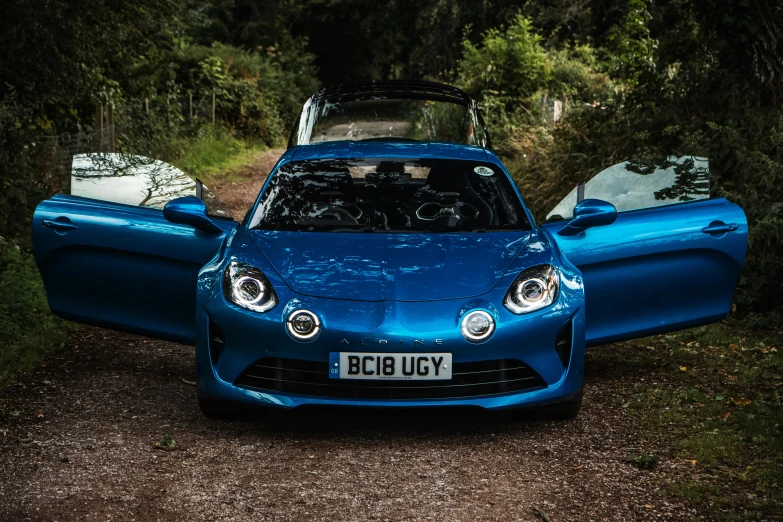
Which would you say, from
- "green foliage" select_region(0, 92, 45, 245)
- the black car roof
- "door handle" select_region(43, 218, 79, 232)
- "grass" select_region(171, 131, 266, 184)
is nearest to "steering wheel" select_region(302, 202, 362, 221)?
"door handle" select_region(43, 218, 79, 232)

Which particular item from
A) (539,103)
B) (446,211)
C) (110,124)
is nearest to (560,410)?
(446,211)

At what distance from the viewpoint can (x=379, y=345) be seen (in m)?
5.05

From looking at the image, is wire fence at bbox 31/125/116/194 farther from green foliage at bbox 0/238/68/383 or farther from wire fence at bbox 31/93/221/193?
green foliage at bbox 0/238/68/383

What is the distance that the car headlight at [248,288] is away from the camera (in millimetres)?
5285

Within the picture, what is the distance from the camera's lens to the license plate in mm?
5059

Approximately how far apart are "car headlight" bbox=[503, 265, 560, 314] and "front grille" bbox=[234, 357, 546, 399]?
27cm

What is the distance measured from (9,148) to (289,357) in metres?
6.21

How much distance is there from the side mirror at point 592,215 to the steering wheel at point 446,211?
1.97 feet

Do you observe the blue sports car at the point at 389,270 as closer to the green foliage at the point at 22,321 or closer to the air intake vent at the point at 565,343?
the air intake vent at the point at 565,343

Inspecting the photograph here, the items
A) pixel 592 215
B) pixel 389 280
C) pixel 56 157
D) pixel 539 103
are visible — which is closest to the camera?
pixel 389 280

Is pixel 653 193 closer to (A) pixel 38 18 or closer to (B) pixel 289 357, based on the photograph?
(B) pixel 289 357

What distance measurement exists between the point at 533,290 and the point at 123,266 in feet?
7.80

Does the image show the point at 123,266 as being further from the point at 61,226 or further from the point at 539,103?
the point at 539,103

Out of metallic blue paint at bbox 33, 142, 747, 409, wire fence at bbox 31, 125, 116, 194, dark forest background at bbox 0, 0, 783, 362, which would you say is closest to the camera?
metallic blue paint at bbox 33, 142, 747, 409
